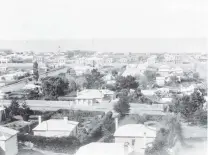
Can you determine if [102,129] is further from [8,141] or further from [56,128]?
[8,141]

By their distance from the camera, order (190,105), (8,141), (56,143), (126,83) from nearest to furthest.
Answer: (8,141) → (56,143) → (190,105) → (126,83)

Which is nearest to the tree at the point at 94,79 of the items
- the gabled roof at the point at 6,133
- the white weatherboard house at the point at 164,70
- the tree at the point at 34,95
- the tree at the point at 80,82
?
the tree at the point at 80,82

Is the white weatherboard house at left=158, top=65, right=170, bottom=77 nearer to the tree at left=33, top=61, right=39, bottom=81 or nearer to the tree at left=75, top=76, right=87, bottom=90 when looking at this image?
the tree at left=75, top=76, right=87, bottom=90

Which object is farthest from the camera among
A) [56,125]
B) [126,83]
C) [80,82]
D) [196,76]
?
[80,82]

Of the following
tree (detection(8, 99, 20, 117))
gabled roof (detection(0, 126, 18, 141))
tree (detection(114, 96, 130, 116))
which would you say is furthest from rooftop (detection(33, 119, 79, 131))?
tree (detection(114, 96, 130, 116))

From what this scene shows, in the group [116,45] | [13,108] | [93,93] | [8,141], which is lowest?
[8,141]

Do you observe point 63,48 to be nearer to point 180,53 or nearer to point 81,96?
point 81,96

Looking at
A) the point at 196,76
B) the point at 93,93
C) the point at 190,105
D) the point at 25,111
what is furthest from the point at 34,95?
the point at 196,76
